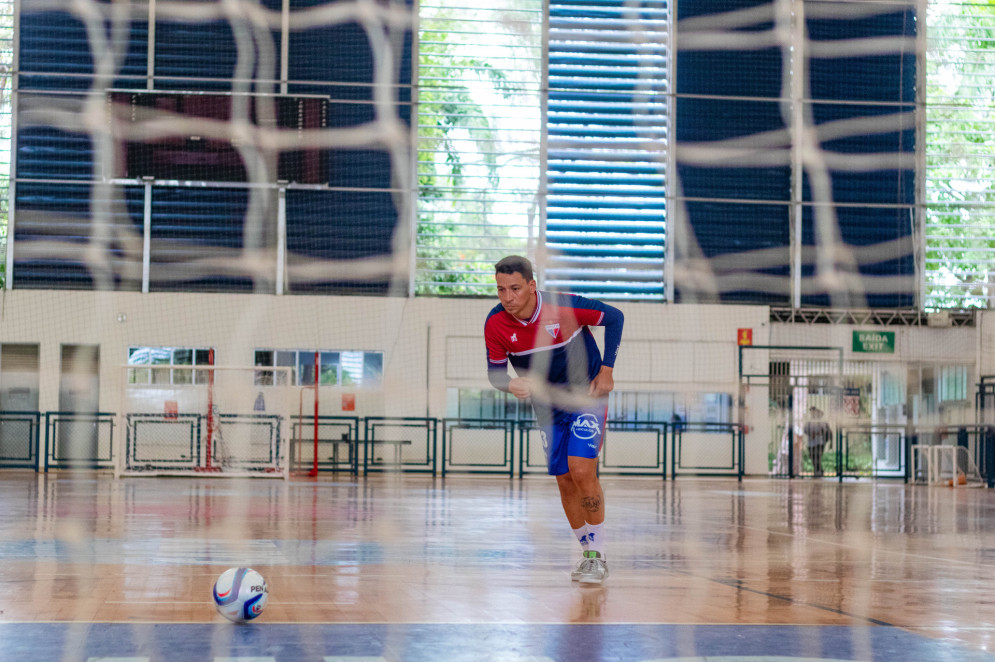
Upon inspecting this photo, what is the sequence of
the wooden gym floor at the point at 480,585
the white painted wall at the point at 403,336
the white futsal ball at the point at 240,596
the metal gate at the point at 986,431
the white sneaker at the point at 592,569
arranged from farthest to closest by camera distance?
the white painted wall at the point at 403,336 < the metal gate at the point at 986,431 < the white sneaker at the point at 592,569 < the white futsal ball at the point at 240,596 < the wooden gym floor at the point at 480,585

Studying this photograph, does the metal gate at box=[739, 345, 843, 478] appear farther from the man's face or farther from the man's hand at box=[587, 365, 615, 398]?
the man's face

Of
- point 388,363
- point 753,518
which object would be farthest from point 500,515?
point 388,363

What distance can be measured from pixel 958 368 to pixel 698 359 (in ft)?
18.7

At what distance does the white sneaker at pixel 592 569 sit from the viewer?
5.51 metres

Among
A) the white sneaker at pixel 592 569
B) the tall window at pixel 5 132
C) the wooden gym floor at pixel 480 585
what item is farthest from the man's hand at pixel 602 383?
the tall window at pixel 5 132

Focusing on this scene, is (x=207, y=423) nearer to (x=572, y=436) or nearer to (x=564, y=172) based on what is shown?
(x=564, y=172)

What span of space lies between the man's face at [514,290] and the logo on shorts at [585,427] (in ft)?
2.10

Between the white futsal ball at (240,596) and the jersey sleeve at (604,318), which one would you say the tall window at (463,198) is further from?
the white futsal ball at (240,596)

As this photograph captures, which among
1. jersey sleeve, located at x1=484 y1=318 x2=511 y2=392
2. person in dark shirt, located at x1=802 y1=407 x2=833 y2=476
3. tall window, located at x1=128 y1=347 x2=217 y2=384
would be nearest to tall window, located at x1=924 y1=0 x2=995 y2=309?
person in dark shirt, located at x1=802 y1=407 x2=833 y2=476

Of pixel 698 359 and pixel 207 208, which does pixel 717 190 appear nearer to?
pixel 698 359

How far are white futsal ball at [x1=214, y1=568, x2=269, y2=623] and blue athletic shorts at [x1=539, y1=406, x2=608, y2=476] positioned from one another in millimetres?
1720

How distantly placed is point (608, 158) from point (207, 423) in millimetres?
9572

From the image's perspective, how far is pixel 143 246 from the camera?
76.9 feet

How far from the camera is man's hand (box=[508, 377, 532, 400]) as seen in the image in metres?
5.16
